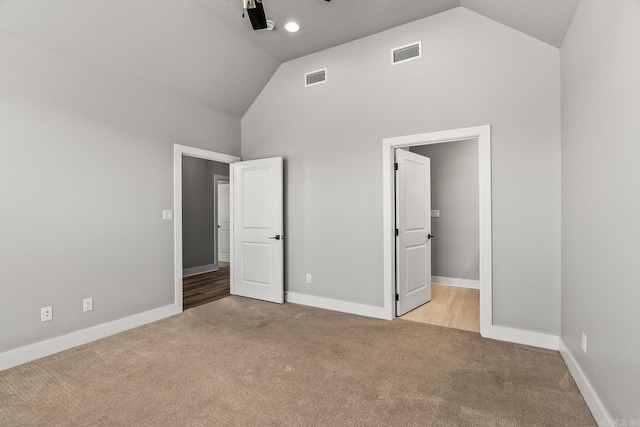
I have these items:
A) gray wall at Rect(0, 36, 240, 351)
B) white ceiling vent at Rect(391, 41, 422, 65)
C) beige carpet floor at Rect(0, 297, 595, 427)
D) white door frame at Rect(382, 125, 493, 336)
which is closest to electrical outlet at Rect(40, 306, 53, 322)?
gray wall at Rect(0, 36, 240, 351)

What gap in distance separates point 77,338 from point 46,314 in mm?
368

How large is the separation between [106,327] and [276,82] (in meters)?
3.68

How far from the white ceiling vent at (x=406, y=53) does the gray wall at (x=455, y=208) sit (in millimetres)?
2116

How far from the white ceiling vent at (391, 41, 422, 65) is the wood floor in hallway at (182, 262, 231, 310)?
3996 millimetres

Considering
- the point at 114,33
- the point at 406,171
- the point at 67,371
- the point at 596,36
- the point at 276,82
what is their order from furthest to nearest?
the point at 276,82 → the point at 406,171 → the point at 114,33 → the point at 67,371 → the point at 596,36

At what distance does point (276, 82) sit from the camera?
14.9ft

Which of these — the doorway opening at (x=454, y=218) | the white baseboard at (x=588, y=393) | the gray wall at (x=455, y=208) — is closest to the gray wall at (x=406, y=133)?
the white baseboard at (x=588, y=393)

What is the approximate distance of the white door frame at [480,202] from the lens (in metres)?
3.13

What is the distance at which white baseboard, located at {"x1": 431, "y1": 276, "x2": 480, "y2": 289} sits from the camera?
5.28 meters

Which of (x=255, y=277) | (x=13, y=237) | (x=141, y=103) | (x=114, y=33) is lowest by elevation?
(x=255, y=277)

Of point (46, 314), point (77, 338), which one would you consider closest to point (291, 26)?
point (46, 314)

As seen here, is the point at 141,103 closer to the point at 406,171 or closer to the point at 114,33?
the point at 114,33

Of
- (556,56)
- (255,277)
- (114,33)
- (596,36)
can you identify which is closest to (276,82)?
(114,33)

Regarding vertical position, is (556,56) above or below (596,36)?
above
